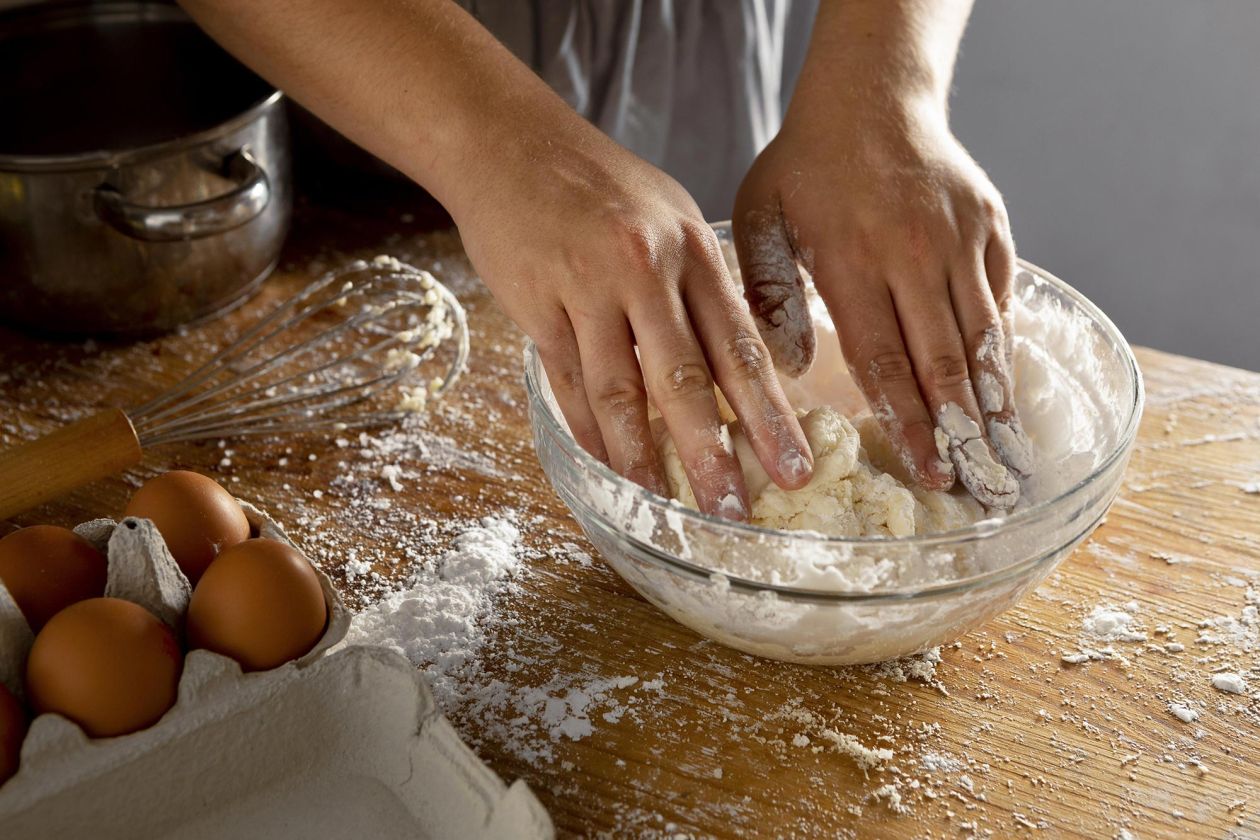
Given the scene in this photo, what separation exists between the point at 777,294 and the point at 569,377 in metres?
0.26

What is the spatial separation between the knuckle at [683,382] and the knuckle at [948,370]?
0.25 metres

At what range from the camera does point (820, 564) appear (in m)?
0.82

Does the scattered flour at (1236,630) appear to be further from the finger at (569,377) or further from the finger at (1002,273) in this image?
the finger at (569,377)

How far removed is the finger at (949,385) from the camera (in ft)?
3.19

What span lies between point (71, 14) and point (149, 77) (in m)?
0.12

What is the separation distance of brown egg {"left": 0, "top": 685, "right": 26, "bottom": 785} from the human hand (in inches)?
27.8

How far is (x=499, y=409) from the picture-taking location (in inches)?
51.6

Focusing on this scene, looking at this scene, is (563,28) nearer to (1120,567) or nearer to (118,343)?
(118,343)

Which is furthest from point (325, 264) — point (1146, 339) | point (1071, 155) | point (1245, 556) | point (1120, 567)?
point (1146, 339)

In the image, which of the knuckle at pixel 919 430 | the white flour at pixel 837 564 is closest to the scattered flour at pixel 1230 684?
the white flour at pixel 837 564

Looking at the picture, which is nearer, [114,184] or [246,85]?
[114,184]

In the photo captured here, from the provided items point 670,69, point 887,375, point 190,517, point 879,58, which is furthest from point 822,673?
point 670,69

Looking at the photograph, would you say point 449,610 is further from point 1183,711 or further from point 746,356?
point 1183,711

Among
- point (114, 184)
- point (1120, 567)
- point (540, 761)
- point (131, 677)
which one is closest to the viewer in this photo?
point (131, 677)
